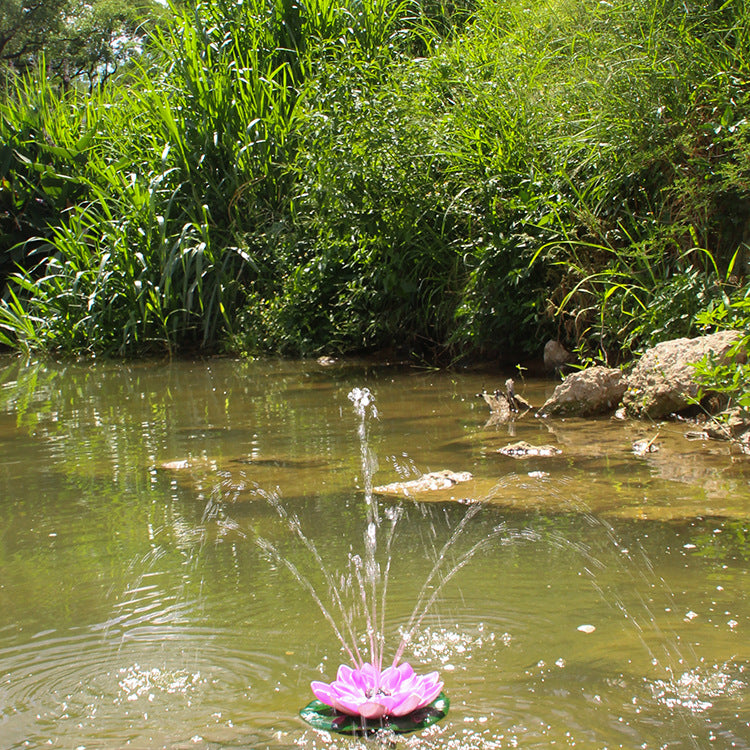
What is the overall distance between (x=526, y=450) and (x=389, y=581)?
1.54 meters

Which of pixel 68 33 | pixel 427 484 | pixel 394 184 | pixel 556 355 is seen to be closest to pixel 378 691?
pixel 427 484

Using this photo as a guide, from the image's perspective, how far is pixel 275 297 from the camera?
7.76m

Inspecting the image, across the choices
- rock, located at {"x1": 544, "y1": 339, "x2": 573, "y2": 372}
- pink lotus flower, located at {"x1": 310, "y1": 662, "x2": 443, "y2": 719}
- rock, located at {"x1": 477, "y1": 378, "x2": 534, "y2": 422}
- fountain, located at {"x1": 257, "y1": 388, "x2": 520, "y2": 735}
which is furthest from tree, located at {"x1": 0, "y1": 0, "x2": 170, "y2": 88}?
pink lotus flower, located at {"x1": 310, "y1": 662, "x2": 443, "y2": 719}

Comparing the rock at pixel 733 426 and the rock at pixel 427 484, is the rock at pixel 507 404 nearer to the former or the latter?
the rock at pixel 733 426

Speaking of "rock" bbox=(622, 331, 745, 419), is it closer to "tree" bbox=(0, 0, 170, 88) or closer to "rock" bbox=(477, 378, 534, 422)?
"rock" bbox=(477, 378, 534, 422)

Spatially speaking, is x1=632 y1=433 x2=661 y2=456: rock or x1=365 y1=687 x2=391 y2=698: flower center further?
x1=632 y1=433 x2=661 y2=456: rock

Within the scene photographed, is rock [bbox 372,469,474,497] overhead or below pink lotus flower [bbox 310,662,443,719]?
below

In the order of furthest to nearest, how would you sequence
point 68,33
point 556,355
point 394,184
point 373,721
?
point 68,33, point 394,184, point 556,355, point 373,721

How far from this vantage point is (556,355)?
588 cm

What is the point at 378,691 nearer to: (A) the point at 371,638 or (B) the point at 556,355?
(A) the point at 371,638

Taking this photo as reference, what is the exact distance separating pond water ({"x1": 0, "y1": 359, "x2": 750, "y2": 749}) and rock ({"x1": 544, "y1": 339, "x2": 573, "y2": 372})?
129cm

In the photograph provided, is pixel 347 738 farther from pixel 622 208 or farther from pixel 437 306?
pixel 437 306

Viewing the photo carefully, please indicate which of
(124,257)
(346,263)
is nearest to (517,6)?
(346,263)

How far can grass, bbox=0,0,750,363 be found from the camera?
206 inches
